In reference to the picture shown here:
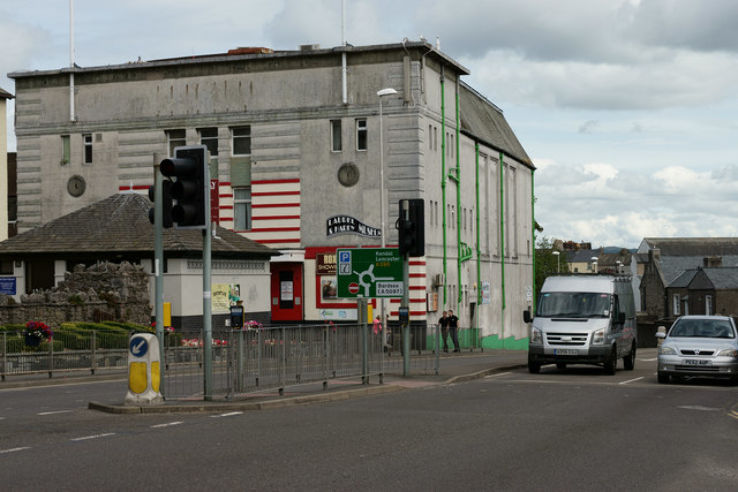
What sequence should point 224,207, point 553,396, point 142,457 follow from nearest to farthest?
point 142,457, point 553,396, point 224,207

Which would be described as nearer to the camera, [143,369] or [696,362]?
[143,369]

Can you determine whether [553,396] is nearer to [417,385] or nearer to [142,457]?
[417,385]

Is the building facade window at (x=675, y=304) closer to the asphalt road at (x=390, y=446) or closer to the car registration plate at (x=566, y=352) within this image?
the car registration plate at (x=566, y=352)

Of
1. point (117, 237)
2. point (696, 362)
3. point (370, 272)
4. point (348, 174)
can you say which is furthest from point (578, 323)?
point (348, 174)

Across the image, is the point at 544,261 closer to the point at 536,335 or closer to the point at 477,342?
the point at 477,342

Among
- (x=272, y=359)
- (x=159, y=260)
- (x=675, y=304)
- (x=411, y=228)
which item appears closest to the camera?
(x=159, y=260)

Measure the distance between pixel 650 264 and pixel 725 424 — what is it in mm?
103389

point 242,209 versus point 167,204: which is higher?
point 242,209

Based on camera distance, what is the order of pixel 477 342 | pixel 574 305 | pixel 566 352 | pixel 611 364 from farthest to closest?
pixel 477 342 → pixel 574 305 → pixel 611 364 → pixel 566 352

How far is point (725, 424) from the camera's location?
53.4ft

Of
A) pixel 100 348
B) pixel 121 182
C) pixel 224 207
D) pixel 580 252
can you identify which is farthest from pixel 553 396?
pixel 580 252

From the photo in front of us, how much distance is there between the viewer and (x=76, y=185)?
178ft

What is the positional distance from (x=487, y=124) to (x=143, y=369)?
48350mm

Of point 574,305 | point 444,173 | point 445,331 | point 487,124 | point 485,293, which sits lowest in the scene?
point 445,331
